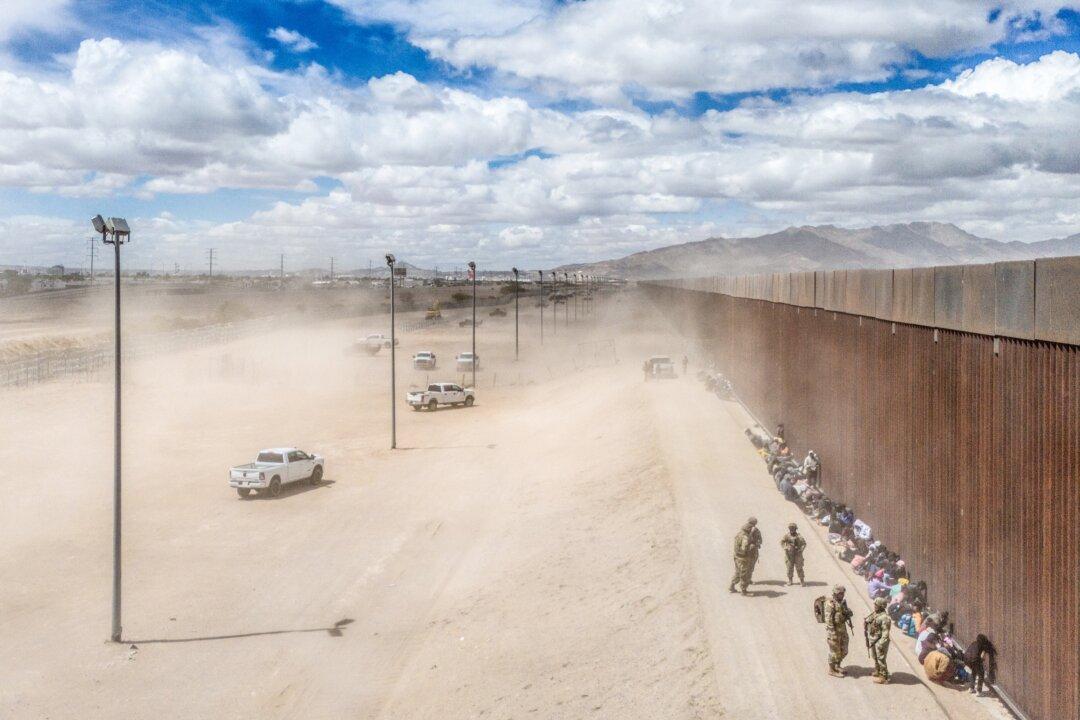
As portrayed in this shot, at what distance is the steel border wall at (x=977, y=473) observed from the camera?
390 inches

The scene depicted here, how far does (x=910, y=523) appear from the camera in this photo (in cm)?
1553

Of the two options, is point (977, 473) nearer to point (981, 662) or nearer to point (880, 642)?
point (981, 662)

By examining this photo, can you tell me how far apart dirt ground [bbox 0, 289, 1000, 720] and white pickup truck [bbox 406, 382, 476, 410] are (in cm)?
749

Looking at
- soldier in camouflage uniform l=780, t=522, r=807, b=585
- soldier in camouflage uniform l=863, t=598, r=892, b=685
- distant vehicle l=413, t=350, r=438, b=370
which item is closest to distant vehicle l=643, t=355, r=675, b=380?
distant vehicle l=413, t=350, r=438, b=370

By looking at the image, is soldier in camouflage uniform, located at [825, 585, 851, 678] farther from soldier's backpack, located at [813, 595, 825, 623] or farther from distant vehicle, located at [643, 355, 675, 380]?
distant vehicle, located at [643, 355, 675, 380]

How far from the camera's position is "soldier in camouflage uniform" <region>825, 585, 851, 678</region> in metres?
12.1

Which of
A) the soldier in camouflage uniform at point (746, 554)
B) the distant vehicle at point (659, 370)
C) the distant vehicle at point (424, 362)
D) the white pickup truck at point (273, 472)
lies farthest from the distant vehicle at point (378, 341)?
the soldier in camouflage uniform at point (746, 554)

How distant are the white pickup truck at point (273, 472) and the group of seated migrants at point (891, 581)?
15.3m

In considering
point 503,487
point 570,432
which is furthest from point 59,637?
point 570,432

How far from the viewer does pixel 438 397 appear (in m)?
50.4

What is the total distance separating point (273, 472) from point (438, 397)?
20.6 m

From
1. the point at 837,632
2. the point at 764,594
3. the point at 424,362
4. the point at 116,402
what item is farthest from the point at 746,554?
the point at 424,362

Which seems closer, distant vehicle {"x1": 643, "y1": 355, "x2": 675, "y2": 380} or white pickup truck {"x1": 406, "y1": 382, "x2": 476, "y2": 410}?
distant vehicle {"x1": 643, "y1": 355, "x2": 675, "y2": 380}

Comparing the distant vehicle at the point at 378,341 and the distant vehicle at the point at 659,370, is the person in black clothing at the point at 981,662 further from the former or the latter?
the distant vehicle at the point at 378,341
